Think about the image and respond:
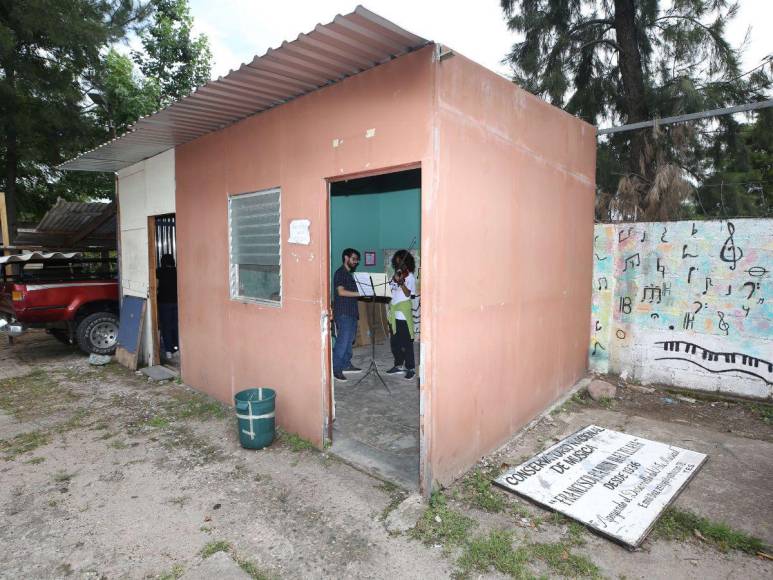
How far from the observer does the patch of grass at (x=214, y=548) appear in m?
2.86

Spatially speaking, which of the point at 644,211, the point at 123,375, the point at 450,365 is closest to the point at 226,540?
the point at 450,365

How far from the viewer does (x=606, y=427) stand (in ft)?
15.8

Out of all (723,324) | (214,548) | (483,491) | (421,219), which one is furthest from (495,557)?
(723,324)

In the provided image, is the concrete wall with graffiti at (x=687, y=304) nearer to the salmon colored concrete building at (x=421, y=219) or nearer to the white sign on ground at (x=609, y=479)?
the salmon colored concrete building at (x=421, y=219)

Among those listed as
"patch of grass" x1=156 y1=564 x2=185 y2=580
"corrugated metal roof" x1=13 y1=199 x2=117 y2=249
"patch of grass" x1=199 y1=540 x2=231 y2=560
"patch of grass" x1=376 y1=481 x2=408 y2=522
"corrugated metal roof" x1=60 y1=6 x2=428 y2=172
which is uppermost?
"corrugated metal roof" x1=60 y1=6 x2=428 y2=172

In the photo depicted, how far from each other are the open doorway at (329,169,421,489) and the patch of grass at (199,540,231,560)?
130 centimetres

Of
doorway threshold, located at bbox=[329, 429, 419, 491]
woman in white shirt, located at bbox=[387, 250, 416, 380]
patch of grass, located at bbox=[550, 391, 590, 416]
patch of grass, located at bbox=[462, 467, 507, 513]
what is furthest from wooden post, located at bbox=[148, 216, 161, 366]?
patch of grass, located at bbox=[550, 391, 590, 416]

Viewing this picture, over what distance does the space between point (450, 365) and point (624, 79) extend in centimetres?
593

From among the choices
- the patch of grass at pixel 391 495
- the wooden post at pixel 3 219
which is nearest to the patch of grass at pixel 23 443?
the patch of grass at pixel 391 495

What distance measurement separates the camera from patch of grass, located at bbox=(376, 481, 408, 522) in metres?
3.28

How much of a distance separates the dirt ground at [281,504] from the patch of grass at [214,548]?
0.02 m

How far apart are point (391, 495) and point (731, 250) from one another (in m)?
4.81

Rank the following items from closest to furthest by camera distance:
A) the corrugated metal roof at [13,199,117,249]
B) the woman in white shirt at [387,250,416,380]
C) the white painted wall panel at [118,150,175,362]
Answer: the woman in white shirt at [387,250,416,380] → the white painted wall panel at [118,150,175,362] → the corrugated metal roof at [13,199,117,249]

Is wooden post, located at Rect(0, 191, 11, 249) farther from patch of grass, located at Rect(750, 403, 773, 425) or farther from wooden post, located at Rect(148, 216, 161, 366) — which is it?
patch of grass, located at Rect(750, 403, 773, 425)
